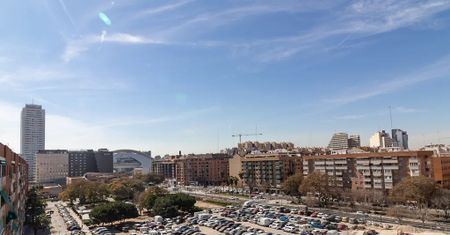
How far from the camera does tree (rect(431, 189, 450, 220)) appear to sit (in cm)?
5516

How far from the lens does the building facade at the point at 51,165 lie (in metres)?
177

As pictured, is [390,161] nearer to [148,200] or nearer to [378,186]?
[378,186]

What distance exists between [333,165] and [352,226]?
35.8m

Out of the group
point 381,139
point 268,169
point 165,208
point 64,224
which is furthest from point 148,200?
point 381,139

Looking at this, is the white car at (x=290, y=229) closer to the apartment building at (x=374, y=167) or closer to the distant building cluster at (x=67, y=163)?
the apartment building at (x=374, y=167)

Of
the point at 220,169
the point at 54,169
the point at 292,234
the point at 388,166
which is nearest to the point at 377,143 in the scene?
the point at 220,169

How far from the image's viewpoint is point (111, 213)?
61656 millimetres

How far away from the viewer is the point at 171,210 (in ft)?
219

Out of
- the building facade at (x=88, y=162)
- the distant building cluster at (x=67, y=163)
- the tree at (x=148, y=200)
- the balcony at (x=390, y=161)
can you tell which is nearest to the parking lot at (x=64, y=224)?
the tree at (x=148, y=200)

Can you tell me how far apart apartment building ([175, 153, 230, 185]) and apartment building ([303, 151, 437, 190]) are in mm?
51574

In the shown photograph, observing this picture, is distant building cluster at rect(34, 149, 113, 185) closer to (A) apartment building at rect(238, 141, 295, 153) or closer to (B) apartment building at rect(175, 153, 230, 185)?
(B) apartment building at rect(175, 153, 230, 185)

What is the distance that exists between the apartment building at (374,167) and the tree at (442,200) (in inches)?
374

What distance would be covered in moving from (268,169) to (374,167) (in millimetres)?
35338

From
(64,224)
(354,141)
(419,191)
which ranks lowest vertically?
(64,224)
